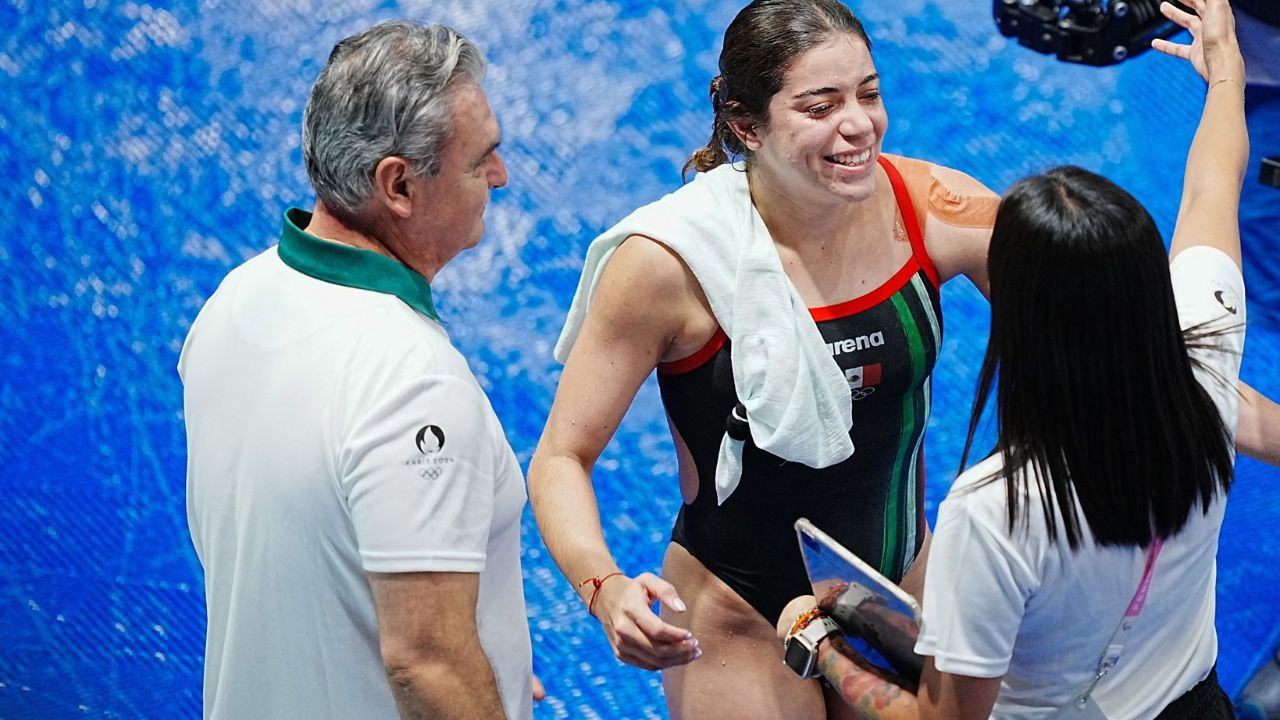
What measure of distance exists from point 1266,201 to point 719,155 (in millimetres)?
2266

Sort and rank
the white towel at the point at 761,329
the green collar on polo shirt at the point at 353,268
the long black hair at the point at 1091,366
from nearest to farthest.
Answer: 1. the long black hair at the point at 1091,366
2. the green collar on polo shirt at the point at 353,268
3. the white towel at the point at 761,329

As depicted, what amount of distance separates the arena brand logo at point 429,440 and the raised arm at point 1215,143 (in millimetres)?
902

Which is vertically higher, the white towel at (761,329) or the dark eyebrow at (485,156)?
the dark eyebrow at (485,156)

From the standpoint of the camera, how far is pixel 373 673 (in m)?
1.64

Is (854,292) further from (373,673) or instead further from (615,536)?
(615,536)

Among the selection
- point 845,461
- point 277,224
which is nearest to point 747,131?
point 845,461

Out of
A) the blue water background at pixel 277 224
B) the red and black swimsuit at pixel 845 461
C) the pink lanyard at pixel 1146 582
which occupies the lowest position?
the blue water background at pixel 277 224

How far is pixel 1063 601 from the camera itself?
1406mm

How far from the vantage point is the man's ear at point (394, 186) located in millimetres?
1593

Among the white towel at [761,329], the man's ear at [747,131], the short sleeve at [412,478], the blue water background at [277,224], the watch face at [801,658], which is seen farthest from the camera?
the blue water background at [277,224]

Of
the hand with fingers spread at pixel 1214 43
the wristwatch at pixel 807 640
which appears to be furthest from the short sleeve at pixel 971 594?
the hand with fingers spread at pixel 1214 43

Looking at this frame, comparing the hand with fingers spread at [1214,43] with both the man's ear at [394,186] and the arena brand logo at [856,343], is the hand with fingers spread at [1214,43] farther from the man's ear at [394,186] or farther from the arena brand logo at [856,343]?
the man's ear at [394,186]

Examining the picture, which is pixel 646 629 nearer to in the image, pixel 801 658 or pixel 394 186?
pixel 801 658

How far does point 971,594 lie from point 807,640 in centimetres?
38
